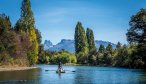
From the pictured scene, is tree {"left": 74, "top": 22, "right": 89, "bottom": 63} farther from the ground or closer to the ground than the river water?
farther from the ground

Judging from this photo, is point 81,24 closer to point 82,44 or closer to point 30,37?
point 82,44

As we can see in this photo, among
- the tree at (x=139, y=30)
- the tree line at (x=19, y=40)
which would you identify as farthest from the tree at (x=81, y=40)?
the tree at (x=139, y=30)

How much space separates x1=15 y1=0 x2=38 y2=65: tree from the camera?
114 m

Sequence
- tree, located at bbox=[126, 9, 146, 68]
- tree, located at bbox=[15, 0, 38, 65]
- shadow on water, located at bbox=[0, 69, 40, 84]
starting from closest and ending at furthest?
shadow on water, located at bbox=[0, 69, 40, 84] → tree, located at bbox=[126, 9, 146, 68] → tree, located at bbox=[15, 0, 38, 65]

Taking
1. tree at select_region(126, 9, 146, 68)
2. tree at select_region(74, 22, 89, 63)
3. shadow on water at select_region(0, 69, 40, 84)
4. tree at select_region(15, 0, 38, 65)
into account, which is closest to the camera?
shadow on water at select_region(0, 69, 40, 84)

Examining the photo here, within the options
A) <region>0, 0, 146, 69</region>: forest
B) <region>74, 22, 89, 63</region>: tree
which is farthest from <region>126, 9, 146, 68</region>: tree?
<region>74, 22, 89, 63</region>: tree

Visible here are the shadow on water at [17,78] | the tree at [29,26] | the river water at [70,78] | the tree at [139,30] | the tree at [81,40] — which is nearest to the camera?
the shadow on water at [17,78]

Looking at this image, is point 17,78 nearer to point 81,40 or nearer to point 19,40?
point 19,40

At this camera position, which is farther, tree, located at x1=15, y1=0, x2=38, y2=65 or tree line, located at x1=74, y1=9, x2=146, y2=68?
tree, located at x1=15, y1=0, x2=38, y2=65

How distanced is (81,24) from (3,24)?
10779cm

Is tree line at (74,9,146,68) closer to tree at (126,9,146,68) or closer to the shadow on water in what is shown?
tree at (126,9,146,68)

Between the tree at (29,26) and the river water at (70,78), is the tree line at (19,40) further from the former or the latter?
the river water at (70,78)

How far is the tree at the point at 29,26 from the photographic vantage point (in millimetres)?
114438

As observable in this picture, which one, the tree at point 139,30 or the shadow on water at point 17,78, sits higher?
the tree at point 139,30
